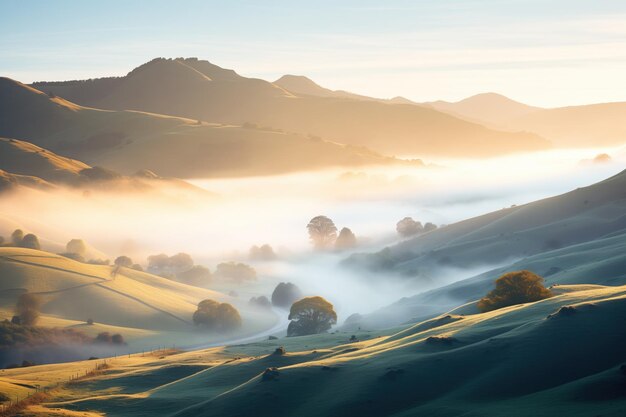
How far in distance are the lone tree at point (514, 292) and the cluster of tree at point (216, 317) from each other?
68.6 metres

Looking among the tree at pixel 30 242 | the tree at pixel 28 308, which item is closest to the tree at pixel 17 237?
the tree at pixel 30 242

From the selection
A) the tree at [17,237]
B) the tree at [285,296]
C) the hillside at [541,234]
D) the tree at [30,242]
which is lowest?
the tree at [285,296]

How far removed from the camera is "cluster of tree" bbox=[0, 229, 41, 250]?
18891 cm

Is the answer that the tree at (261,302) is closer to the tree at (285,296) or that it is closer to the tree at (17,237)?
the tree at (285,296)

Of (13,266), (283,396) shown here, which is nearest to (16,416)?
(283,396)

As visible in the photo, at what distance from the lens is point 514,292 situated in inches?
3334

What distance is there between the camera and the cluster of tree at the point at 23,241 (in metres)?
189

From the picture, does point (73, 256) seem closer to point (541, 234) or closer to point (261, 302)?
point (261, 302)

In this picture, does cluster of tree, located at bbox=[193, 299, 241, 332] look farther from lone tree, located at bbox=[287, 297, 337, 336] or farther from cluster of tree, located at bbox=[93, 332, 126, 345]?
cluster of tree, located at bbox=[93, 332, 126, 345]

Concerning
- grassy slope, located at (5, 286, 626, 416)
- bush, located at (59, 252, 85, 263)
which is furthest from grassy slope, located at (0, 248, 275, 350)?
grassy slope, located at (5, 286, 626, 416)

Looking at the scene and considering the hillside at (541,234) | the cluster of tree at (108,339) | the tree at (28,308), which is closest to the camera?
the cluster of tree at (108,339)

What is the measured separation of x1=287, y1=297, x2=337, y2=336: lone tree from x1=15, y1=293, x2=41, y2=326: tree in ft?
137

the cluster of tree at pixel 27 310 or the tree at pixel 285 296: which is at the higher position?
the cluster of tree at pixel 27 310

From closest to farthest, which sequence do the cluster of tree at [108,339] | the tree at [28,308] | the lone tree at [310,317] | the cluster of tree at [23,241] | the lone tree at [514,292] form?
the lone tree at [514,292] → the cluster of tree at [108,339] → the tree at [28,308] → the lone tree at [310,317] → the cluster of tree at [23,241]
